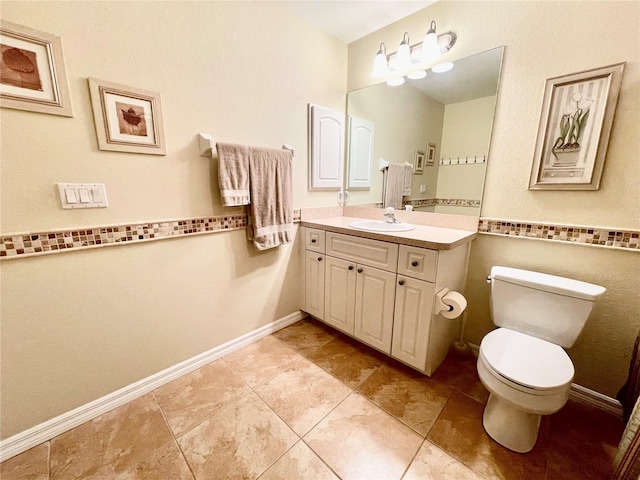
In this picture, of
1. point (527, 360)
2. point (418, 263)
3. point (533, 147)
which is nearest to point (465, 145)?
point (533, 147)

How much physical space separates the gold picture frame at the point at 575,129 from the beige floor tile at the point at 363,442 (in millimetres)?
1477

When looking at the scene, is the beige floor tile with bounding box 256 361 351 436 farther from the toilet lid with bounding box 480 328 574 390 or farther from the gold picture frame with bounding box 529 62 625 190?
the gold picture frame with bounding box 529 62 625 190

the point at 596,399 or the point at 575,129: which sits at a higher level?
the point at 575,129

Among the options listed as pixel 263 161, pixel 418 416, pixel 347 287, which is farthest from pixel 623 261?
pixel 263 161

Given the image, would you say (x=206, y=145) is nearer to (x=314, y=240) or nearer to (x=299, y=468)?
(x=314, y=240)

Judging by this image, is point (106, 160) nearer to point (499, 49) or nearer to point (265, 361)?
point (265, 361)

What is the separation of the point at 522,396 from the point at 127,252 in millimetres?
1886

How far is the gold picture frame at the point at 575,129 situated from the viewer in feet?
3.92

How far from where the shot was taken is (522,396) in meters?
1.01

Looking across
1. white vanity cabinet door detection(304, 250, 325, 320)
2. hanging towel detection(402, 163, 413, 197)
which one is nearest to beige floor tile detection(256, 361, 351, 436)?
white vanity cabinet door detection(304, 250, 325, 320)

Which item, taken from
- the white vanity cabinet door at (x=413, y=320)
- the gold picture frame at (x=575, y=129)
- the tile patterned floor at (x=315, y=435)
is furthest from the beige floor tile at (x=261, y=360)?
the gold picture frame at (x=575, y=129)

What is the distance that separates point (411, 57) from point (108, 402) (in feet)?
8.95

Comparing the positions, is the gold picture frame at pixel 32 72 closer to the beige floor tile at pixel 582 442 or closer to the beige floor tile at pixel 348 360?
the beige floor tile at pixel 348 360

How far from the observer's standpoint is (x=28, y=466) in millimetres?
1073
